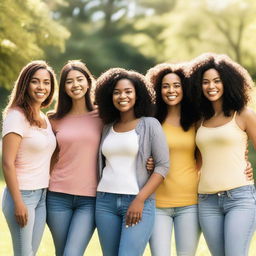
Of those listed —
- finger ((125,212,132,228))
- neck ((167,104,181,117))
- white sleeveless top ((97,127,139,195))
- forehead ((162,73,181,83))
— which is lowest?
finger ((125,212,132,228))

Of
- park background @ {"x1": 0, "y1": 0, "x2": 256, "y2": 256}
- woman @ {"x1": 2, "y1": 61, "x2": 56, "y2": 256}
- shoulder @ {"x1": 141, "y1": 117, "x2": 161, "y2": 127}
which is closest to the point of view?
woman @ {"x1": 2, "y1": 61, "x2": 56, "y2": 256}

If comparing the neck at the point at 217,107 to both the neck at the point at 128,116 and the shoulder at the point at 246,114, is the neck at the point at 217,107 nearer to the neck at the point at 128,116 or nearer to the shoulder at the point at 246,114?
the shoulder at the point at 246,114

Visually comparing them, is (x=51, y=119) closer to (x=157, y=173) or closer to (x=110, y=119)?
(x=110, y=119)

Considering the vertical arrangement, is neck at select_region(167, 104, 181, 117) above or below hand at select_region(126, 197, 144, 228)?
above

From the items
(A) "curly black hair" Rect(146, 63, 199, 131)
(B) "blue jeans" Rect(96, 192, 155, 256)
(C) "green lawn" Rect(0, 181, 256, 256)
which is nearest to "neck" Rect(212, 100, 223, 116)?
(A) "curly black hair" Rect(146, 63, 199, 131)

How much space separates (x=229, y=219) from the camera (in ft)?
15.5

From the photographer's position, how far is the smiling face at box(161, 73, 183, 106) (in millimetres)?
5289

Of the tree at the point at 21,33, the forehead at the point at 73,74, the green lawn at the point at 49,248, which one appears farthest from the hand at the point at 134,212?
the tree at the point at 21,33

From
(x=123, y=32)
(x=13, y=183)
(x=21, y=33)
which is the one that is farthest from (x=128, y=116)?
(x=123, y=32)

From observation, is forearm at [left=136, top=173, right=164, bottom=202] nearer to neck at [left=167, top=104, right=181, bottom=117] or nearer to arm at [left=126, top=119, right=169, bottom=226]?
arm at [left=126, top=119, right=169, bottom=226]

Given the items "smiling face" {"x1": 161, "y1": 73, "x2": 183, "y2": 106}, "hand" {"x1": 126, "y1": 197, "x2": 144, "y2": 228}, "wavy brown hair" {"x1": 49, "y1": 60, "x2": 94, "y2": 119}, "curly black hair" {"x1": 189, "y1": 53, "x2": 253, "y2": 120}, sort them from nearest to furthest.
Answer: "hand" {"x1": 126, "y1": 197, "x2": 144, "y2": 228} < "curly black hair" {"x1": 189, "y1": 53, "x2": 253, "y2": 120} < "smiling face" {"x1": 161, "y1": 73, "x2": 183, "y2": 106} < "wavy brown hair" {"x1": 49, "y1": 60, "x2": 94, "y2": 119}

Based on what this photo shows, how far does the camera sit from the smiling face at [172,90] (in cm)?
529

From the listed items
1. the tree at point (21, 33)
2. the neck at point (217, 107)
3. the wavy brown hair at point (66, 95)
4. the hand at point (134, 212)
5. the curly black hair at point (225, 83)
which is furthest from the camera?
the tree at point (21, 33)

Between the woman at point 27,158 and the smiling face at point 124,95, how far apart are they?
26.6 inches
